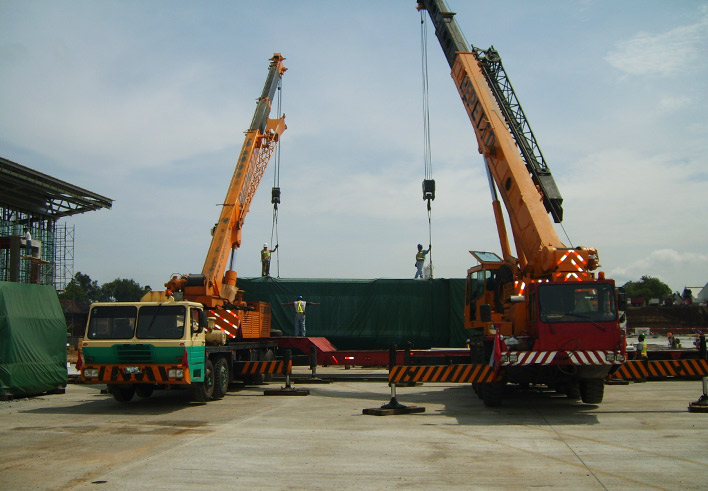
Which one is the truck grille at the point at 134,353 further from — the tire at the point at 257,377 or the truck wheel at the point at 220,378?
the tire at the point at 257,377

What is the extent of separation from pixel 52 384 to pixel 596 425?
12635 millimetres

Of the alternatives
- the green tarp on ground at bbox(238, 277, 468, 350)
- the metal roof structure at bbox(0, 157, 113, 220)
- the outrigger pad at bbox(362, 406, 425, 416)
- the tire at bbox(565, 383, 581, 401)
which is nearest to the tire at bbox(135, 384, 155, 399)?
the outrigger pad at bbox(362, 406, 425, 416)

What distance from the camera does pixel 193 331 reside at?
44.1ft

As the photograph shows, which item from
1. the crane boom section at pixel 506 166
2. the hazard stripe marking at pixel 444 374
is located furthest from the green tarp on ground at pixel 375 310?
the hazard stripe marking at pixel 444 374

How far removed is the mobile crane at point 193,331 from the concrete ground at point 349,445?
0.70m

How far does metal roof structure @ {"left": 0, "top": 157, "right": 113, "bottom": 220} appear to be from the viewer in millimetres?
31922

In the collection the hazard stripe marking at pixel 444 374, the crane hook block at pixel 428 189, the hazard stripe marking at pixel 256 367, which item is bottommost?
the hazard stripe marking at pixel 256 367

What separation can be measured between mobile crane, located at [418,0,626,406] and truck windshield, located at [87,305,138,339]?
23.4ft

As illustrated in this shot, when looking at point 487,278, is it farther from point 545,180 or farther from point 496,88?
point 496,88

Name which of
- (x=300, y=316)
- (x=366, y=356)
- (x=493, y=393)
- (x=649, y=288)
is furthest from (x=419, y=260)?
(x=649, y=288)

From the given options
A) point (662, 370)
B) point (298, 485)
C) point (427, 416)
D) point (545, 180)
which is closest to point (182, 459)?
point (298, 485)

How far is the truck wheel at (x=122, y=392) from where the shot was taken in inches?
554

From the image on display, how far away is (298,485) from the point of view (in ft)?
22.7

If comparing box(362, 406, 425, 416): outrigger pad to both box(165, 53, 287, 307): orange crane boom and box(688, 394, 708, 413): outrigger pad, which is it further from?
box(165, 53, 287, 307): orange crane boom
